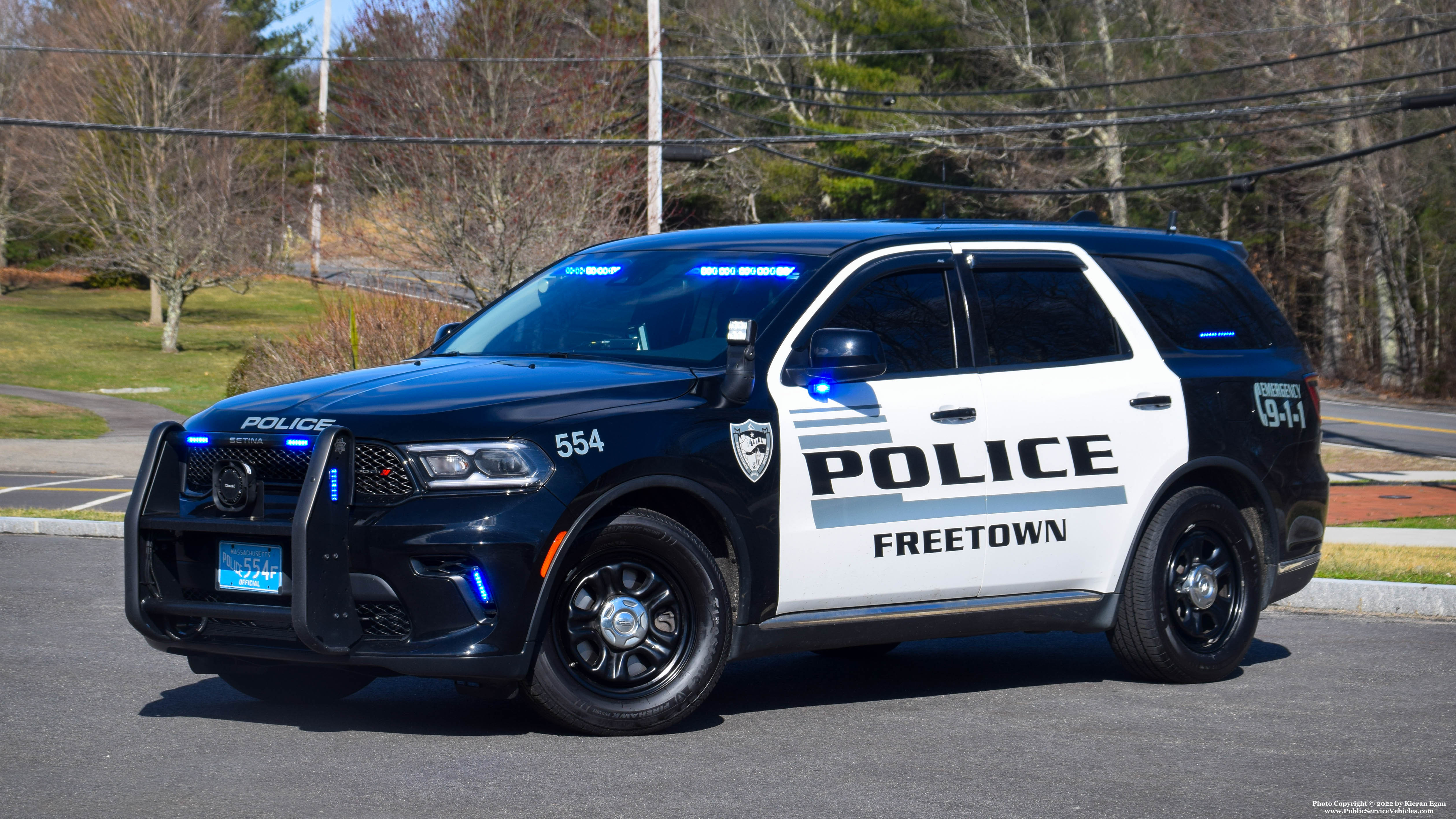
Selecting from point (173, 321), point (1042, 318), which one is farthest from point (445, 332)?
point (173, 321)

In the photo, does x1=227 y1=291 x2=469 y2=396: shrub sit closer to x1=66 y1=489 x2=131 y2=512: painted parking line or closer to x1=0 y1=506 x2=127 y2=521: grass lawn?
x1=66 y1=489 x2=131 y2=512: painted parking line

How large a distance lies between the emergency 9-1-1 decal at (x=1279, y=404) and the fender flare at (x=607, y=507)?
2951 millimetres

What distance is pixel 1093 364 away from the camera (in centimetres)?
703

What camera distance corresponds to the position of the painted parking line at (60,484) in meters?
17.7

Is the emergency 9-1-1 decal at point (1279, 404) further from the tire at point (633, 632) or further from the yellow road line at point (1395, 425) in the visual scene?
the yellow road line at point (1395, 425)

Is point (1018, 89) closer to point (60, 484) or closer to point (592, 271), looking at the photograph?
point (60, 484)

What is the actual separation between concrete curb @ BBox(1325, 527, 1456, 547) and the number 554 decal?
28.0 feet

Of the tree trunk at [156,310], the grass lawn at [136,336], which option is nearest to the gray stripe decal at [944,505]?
the grass lawn at [136,336]

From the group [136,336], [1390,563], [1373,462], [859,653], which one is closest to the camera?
[859,653]

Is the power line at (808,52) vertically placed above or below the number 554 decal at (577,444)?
above

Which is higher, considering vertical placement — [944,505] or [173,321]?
[173,321]

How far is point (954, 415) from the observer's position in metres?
6.51

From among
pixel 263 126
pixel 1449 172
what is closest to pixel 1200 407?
pixel 1449 172

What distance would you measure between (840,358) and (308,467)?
1994 millimetres
